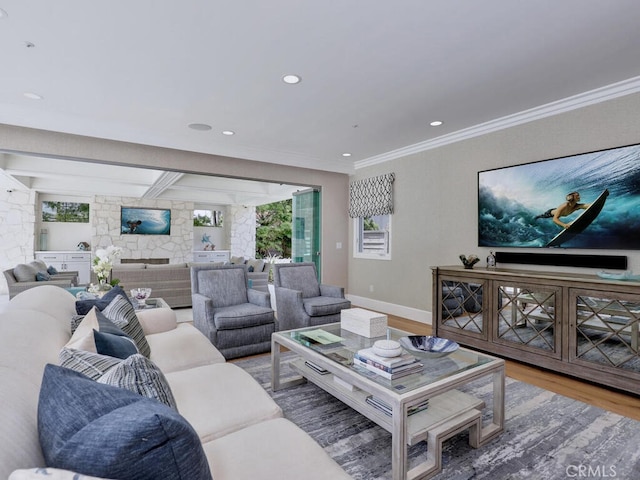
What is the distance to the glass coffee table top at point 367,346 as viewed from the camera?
68.9 inches

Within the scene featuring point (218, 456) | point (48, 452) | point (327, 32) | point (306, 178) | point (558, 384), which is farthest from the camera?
point (306, 178)

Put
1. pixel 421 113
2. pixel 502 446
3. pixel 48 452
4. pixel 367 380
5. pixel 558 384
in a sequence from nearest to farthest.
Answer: pixel 48 452
pixel 367 380
pixel 502 446
pixel 558 384
pixel 421 113

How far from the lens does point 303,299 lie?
4152mm

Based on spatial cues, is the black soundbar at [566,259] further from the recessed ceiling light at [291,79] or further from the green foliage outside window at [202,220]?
the green foliage outside window at [202,220]

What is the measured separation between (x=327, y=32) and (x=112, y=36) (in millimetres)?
1472

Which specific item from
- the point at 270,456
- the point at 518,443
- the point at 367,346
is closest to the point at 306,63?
the point at 367,346

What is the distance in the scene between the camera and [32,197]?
27.1ft

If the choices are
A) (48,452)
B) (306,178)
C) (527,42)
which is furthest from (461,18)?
(306,178)

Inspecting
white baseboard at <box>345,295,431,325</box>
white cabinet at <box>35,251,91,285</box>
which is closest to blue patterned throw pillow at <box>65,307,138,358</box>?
white baseboard at <box>345,295,431,325</box>

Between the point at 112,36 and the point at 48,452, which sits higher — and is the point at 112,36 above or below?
above

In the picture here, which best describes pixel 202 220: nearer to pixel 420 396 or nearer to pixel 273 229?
pixel 273 229

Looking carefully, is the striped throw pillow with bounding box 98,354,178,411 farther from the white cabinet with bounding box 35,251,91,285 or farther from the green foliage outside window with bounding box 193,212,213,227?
the green foliage outside window with bounding box 193,212,213,227

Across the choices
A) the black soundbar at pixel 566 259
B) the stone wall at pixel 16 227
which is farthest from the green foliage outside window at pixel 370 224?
the stone wall at pixel 16 227

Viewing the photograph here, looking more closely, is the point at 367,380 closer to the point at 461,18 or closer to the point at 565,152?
the point at 461,18
